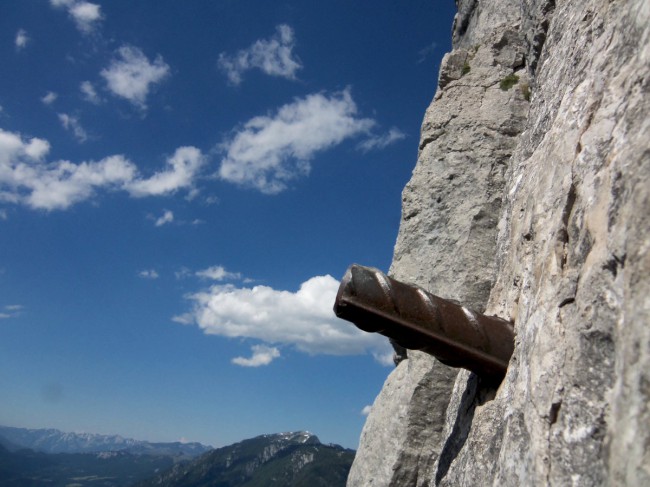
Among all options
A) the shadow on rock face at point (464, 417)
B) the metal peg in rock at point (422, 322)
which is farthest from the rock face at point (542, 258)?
the metal peg in rock at point (422, 322)

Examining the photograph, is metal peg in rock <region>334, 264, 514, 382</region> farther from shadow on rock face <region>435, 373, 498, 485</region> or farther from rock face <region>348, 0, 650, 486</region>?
shadow on rock face <region>435, 373, 498, 485</region>

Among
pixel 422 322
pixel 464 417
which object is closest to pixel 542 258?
pixel 422 322

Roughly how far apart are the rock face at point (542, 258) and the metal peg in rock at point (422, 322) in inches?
9.4

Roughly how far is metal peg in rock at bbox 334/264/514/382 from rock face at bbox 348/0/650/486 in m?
0.24

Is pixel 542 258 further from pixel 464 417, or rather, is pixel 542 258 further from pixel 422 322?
pixel 464 417

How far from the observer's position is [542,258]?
221 inches

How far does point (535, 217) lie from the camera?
6293 millimetres

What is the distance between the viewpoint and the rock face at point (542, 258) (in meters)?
3.71

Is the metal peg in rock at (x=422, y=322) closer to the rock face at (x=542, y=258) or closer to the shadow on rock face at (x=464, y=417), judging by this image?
the rock face at (x=542, y=258)

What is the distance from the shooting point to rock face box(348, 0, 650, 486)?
3.71 m

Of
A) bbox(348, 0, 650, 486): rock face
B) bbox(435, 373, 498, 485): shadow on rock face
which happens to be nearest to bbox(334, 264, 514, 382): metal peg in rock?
bbox(348, 0, 650, 486): rock face

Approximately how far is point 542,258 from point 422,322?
1450 mm

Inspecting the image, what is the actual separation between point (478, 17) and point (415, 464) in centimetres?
1240

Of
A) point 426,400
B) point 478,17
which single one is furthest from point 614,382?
point 478,17
